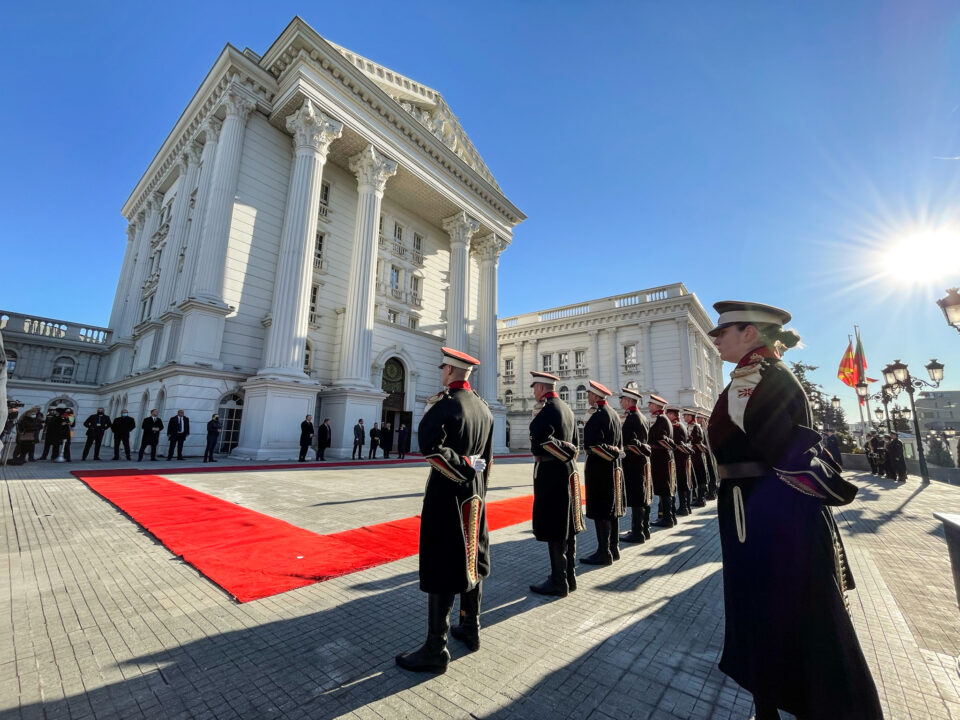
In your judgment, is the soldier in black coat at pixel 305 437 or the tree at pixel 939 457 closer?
the soldier in black coat at pixel 305 437

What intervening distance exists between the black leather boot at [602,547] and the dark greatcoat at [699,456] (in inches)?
197

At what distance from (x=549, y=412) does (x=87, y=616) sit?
3979mm

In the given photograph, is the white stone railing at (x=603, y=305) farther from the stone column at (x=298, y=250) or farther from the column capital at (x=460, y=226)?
the stone column at (x=298, y=250)

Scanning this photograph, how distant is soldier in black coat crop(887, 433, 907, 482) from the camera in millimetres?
15047

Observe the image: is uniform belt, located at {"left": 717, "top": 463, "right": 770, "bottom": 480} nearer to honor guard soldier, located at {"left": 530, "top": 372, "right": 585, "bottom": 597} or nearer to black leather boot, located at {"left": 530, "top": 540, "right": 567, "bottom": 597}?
honor guard soldier, located at {"left": 530, "top": 372, "right": 585, "bottom": 597}

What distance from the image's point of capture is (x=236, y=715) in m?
2.00

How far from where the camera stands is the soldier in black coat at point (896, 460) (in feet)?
49.4

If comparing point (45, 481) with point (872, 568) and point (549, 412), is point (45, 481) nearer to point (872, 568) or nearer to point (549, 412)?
point (549, 412)

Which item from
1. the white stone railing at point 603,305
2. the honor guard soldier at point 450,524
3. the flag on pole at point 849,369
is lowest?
the honor guard soldier at point 450,524

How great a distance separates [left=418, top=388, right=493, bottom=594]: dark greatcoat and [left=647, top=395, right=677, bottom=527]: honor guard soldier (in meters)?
4.64

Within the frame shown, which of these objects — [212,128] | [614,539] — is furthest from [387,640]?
[212,128]

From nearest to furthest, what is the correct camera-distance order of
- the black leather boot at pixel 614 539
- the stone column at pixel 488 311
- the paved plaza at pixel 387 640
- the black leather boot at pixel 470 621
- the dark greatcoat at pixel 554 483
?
the paved plaza at pixel 387 640 → the black leather boot at pixel 470 621 → the dark greatcoat at pixel 554 483 → the black leather boot at pixel 614 539 → the stone column at pixel 488 311

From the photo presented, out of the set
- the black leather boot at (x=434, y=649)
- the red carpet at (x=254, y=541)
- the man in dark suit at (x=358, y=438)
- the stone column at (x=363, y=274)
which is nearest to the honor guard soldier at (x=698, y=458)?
the red carpet at (x=254, y=541)

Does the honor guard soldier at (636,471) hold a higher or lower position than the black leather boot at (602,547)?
higher
